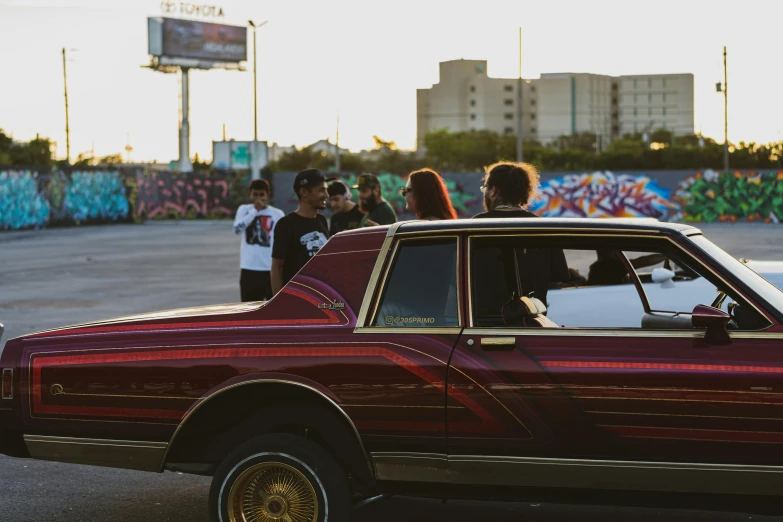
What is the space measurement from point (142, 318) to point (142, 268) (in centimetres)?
1792

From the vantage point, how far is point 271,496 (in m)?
4.73

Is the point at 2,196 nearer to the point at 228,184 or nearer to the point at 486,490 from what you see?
the point at 228,184

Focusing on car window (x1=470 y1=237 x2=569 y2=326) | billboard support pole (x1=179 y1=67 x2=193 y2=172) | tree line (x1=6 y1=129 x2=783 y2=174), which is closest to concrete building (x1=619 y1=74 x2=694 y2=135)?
tree line (x1=6 y1=129 x2=783 y2=174)

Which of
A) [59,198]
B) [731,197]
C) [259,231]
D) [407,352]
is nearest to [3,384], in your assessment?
[407,352]

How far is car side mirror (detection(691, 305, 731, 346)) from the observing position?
427 centimetres

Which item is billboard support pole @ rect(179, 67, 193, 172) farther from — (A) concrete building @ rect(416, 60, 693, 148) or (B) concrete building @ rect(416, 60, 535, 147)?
(B) concrete building @ rect(416, 60, 535, 147)

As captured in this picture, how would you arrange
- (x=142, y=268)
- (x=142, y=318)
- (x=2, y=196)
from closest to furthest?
(x=142, y=318) < (x=142, y=268) < (x=2, y=196)

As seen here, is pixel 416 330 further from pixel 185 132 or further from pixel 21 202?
pixel 185 132

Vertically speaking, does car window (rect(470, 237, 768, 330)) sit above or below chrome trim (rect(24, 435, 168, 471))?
above

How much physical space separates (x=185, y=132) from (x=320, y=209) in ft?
297

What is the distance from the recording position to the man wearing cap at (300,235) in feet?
25.3

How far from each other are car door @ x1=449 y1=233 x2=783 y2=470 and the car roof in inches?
2.8

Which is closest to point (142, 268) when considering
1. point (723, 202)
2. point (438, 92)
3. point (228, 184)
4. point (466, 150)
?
point (723, 202)

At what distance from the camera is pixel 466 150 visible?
431ft
